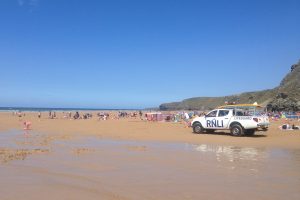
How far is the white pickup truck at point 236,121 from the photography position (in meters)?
20.8

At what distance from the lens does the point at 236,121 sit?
21.2 m

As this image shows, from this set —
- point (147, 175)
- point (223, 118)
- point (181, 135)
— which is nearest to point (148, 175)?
point (147, 175)

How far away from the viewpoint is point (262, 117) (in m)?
21.1

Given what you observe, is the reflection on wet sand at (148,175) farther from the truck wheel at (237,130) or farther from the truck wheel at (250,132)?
the truck wheel at (250,132)

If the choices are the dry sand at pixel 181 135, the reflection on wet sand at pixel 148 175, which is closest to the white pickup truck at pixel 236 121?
the dry sand at pixel 181 135

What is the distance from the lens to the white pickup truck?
818 inches

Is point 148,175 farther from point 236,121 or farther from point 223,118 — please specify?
point 223,118

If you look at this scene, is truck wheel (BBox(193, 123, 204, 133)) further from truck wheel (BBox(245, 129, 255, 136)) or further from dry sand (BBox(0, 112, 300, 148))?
truck wheel (BBox(245, 129, 255, 136))

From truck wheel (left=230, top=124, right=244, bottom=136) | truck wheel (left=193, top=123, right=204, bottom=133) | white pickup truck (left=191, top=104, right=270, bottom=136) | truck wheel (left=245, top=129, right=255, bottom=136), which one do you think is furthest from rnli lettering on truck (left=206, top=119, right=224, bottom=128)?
truck wheel (left=245, top=129, right=255, bottom=136)

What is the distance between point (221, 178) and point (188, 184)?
1.03 meters

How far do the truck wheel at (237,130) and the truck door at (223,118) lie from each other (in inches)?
20.9

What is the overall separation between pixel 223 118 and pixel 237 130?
1229 mm

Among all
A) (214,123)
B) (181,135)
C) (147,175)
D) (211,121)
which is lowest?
(147,175)

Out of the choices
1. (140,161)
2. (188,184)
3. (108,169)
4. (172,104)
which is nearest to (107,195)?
(188,184)
